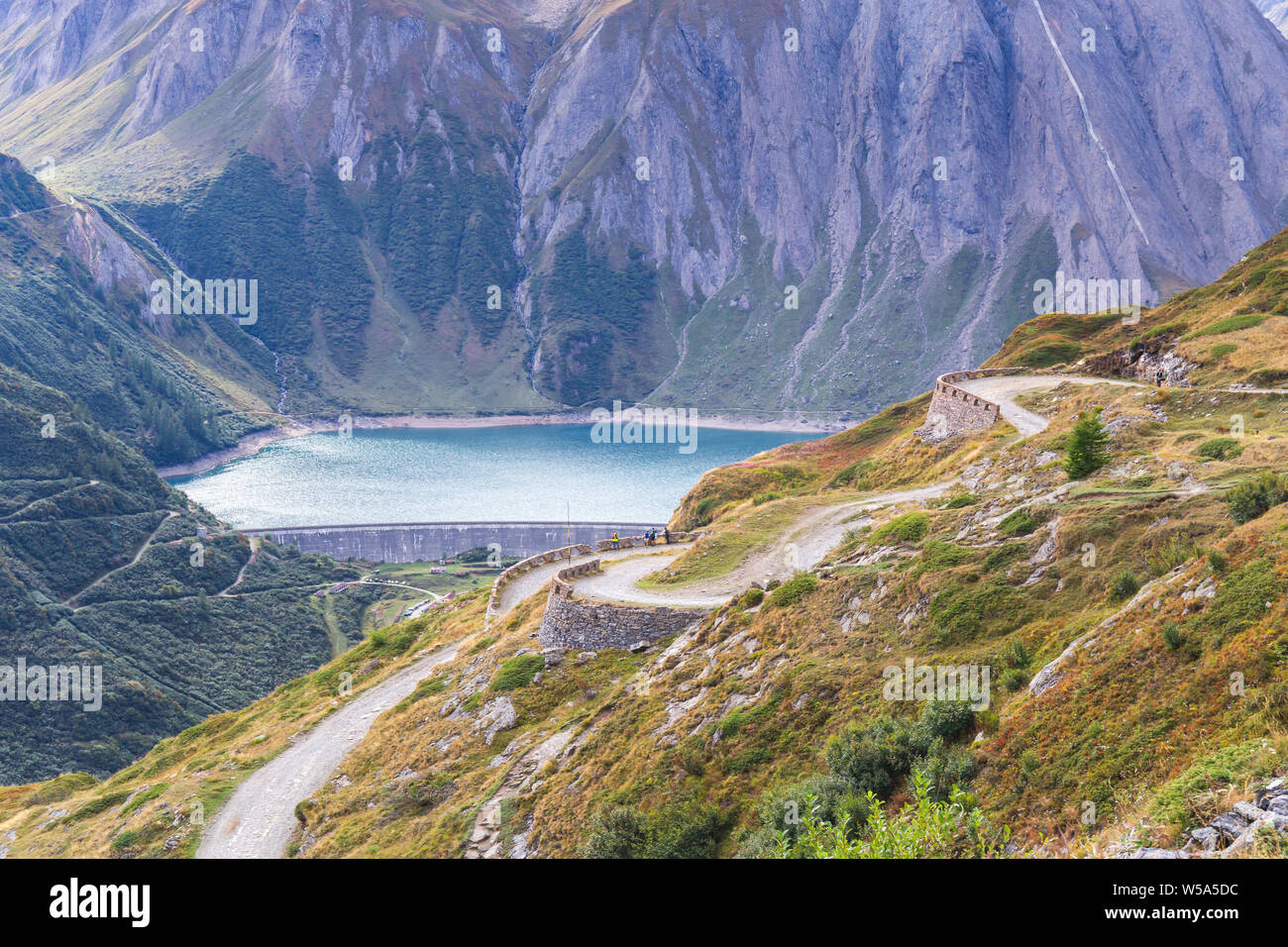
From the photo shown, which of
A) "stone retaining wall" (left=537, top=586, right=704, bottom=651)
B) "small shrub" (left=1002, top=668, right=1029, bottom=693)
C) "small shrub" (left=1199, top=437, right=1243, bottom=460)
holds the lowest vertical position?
"stone retaining wall" (left=537, top=586, right=704, bottom=651)

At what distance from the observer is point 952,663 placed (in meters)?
21.4

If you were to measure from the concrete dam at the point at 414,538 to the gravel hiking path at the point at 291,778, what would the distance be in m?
115

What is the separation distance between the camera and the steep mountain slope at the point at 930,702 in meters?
15.6

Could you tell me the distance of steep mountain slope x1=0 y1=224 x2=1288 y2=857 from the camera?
1560 centimetres

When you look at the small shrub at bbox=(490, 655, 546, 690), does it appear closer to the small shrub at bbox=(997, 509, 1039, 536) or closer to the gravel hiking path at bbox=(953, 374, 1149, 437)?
the small shrub at bbox=(997, 509, 1039, 536)

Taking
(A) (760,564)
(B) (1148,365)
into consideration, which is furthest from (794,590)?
(B) (1148,365)

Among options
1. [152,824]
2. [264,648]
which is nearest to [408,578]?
[264,648]

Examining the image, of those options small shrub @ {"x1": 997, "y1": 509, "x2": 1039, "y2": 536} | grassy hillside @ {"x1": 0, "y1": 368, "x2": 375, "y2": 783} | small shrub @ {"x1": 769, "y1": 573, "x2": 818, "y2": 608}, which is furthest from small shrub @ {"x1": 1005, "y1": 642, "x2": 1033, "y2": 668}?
grassy hillside @ {"x1": 0, "y1": 368, "x2": 375, "y2": 783}

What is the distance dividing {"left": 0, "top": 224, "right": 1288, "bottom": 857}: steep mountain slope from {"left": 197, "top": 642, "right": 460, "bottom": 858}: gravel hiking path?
1.17 meters

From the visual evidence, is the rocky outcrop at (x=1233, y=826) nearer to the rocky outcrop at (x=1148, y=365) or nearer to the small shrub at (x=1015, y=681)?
the small shrub at (x=1015, y=681)

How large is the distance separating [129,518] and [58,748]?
2245 inches

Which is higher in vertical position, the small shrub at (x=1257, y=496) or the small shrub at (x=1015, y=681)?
the small shrub at (x=1257, y=496)

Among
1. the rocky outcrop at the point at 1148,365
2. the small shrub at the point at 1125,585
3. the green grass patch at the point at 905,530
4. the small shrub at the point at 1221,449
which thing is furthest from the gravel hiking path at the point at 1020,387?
the small shrub at the point at 1125,585
